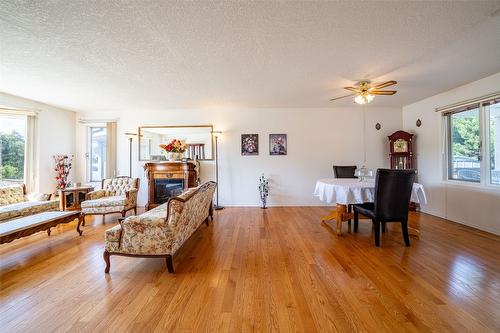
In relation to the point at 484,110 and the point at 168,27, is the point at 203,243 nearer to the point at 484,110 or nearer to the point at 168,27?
the point at 168,27

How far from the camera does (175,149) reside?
4898 mm

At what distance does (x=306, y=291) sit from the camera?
1828mm

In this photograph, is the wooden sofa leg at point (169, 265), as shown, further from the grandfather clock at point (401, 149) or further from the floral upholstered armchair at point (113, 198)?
the grandfather clock at point (401, 149)

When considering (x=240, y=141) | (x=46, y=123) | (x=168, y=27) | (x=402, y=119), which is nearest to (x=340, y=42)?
(x=168, y=27)

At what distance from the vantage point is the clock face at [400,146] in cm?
471

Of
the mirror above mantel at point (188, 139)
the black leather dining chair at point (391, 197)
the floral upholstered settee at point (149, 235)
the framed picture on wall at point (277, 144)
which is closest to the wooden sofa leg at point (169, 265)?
the floral upholstered settee at point (149, 235)

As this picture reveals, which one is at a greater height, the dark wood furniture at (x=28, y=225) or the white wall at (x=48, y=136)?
the white wall at (x=48, y=136)

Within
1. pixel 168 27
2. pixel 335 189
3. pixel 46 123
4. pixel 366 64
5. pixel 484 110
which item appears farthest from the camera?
pixel 46 123

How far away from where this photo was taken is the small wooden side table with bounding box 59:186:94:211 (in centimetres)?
410

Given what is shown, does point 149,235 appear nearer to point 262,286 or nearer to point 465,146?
point 262,286

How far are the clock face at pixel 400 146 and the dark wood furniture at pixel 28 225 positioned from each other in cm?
626

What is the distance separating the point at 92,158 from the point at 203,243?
4374 millimetres

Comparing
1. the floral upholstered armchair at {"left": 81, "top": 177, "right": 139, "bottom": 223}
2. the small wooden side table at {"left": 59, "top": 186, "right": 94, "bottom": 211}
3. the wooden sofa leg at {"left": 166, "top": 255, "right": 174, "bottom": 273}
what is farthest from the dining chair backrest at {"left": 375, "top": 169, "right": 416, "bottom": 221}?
the small wooden side table at {"left": 59, "top": 186, "right": 94, "bottom": 211}

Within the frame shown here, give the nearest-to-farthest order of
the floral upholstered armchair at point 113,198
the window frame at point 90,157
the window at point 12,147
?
the floral upholstered armchair at point 113,198 → the window at point 12,147 → the window frame at point 90,157
